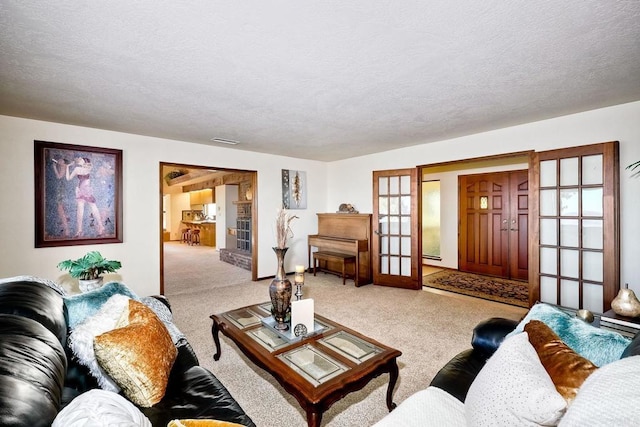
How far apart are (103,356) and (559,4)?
2758 millimetres

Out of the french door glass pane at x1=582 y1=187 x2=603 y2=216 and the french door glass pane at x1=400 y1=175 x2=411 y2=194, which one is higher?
the french door glass pane at x1=400 y1=175 x2=411 y2=194

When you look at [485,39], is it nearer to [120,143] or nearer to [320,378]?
[320,378]

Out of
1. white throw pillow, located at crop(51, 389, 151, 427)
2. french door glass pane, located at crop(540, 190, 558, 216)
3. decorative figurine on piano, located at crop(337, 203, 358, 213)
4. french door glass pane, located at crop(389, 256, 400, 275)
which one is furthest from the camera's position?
decorative figurine on piano, located at crop(337, 203, 358, 213)

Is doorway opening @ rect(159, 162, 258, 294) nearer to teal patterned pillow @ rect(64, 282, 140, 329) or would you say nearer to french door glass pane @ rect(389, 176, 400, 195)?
french door glass pane @ rect(389, 176, 400, 195)

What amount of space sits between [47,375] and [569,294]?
4.46m

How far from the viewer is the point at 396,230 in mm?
5105

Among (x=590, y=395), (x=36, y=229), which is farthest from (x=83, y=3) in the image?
(x=36, y=229)

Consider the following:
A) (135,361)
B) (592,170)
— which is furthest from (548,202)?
(135,361)

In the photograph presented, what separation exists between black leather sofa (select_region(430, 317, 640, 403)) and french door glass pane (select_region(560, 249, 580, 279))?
2382mm

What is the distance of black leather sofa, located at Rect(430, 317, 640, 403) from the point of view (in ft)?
4.60

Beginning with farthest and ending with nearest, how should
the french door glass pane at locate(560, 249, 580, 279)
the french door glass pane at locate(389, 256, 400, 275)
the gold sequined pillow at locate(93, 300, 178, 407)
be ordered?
the french door glass pane at locate(389, 256, 400, 275) < the french door glass pane at locate(560, 249, 580, 279) < the gold sequined pillow at locate(93, 300, 178, 407)

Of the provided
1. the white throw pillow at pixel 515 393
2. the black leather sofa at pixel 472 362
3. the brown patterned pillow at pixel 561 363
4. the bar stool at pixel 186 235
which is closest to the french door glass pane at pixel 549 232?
the black leather sofa at pixel 472 362

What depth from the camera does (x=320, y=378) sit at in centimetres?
156

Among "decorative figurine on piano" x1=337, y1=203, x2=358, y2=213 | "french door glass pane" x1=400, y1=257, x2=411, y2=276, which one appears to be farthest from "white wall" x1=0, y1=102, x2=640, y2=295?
"french door glass pane" x1=400, y1=257, x2=411, y2=276
